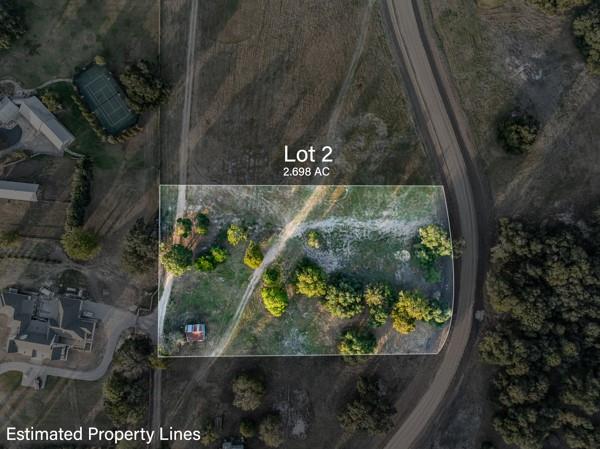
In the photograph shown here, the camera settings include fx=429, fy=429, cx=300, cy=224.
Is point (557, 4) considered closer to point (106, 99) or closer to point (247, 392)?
point (106, 99)

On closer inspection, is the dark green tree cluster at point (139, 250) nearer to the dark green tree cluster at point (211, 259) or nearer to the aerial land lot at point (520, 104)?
the dark green tree cluster at point (211, 259)

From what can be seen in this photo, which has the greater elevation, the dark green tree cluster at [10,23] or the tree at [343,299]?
the dark green tree cluster at [10,23]

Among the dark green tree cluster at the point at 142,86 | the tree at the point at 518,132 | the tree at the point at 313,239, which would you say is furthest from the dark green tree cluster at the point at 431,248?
the dark green tree cluster at the point at 142,86

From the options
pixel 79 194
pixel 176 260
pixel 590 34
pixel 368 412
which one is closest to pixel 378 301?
pixel 368 412

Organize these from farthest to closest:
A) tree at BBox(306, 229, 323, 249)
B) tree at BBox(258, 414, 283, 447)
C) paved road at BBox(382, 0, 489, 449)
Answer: paved road at BBox(382, 0, 489, 449)
tree at BBox(306, 229, 323, 249)
tree at BBox(258, 414, 283, 447)

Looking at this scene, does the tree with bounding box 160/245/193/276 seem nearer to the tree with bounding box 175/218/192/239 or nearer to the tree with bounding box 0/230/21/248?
the tree with bounding box 175/218/192/239

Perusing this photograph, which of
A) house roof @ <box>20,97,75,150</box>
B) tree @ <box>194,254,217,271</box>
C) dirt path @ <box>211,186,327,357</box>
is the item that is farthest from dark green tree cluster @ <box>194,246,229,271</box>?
house roof @ <box>20,97,75,150</box>
